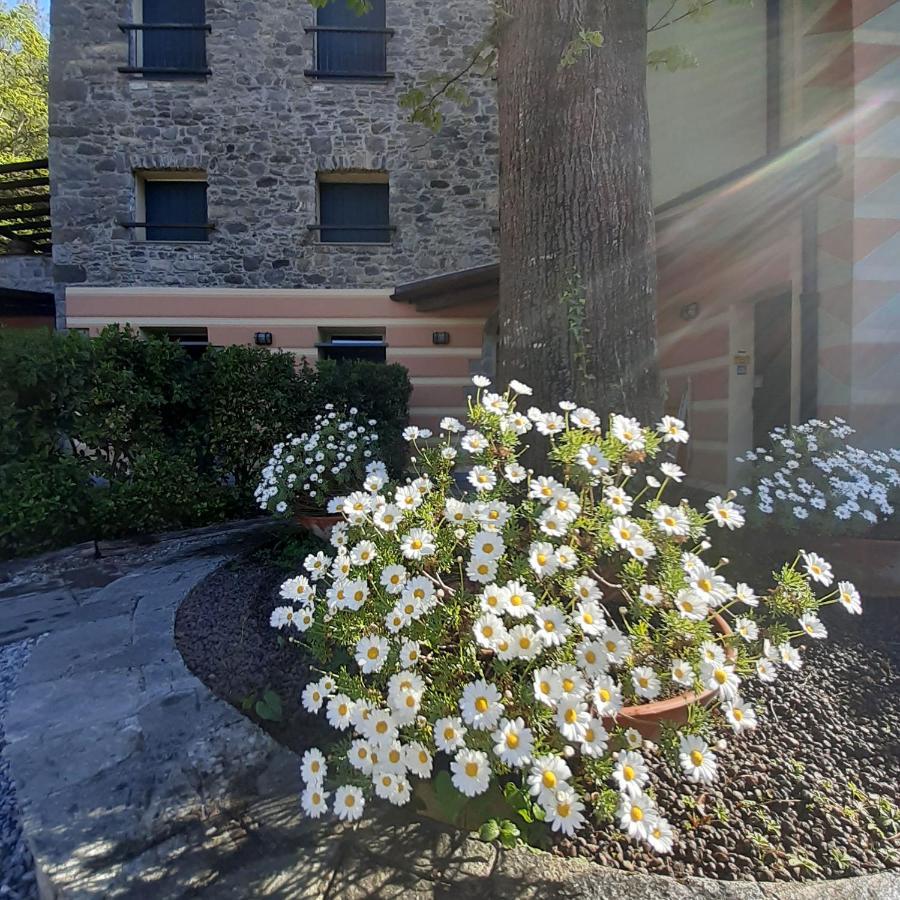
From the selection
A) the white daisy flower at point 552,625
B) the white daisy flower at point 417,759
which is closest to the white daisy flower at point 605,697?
the white daisy flower at point 552,625

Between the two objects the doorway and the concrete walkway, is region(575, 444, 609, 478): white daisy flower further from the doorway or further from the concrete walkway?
the doorway

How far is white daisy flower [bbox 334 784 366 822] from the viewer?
1198 mm

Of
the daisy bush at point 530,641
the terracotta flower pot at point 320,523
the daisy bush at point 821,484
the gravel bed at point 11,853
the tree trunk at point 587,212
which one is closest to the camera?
the daisy bush at point 530,641

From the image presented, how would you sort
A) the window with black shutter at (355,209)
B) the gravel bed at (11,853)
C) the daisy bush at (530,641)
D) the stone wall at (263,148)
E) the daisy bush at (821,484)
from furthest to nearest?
1. the window with black shutter at (355,209)
2. the stone wall at (263,148)
3. the daisy bush at (821,484)
4. the gravel bed at (11,853)
5. the daisy bush at (530,641)

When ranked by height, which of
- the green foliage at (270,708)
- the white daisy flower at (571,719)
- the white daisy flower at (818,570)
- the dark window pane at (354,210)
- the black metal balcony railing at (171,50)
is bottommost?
the green foliage at (270,708)

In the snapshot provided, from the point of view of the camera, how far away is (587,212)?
2.15 meters

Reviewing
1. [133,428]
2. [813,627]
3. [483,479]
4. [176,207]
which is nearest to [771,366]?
[813,627]

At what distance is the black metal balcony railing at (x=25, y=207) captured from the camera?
959 centimetres

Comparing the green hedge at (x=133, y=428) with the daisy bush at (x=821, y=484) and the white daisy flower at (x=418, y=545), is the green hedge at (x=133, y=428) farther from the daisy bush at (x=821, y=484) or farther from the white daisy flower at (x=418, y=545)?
the white daisy flower at (x=418, y=545)

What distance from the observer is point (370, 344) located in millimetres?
8406

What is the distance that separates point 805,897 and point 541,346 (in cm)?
174

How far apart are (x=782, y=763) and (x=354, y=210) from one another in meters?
8.50

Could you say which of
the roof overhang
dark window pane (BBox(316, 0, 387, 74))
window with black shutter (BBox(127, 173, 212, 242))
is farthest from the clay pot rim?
dark window pane (BBox(316, 0, 387, 74))

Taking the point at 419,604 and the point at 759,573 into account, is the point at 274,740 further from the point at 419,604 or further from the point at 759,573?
the point at 759,573
